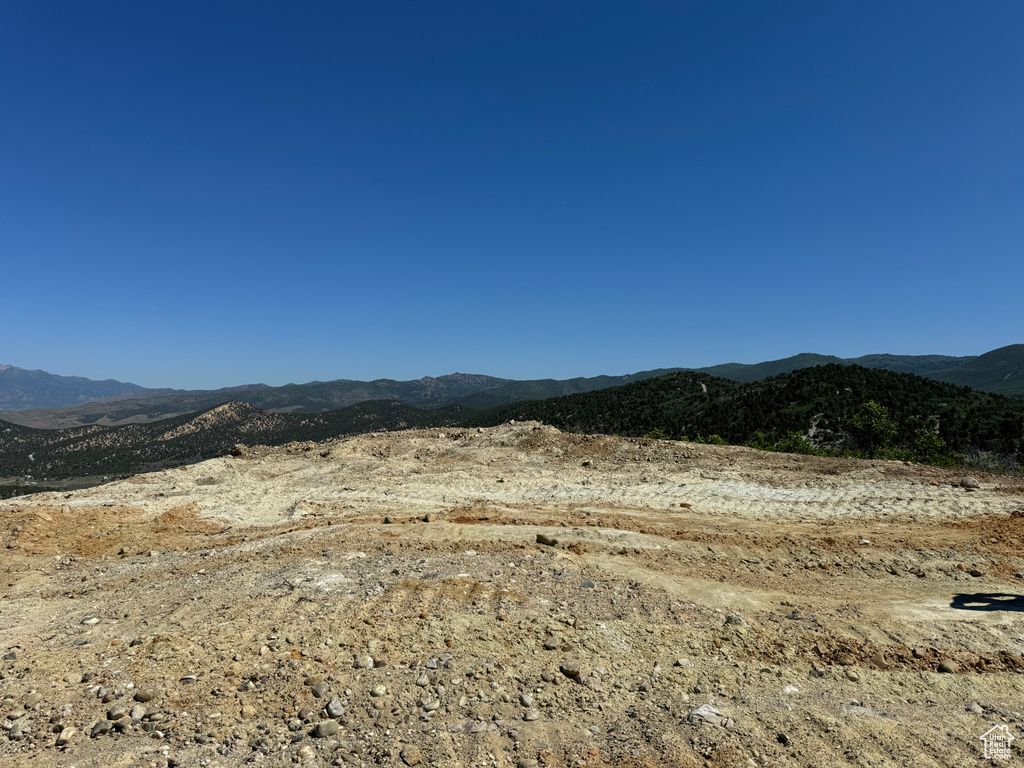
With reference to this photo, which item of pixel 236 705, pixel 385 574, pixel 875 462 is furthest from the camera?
pixel 875 462

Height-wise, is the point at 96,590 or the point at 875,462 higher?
the point at 875,462

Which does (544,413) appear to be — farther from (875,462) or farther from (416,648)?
(416,648)

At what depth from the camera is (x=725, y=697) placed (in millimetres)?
5129

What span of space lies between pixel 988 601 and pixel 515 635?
7507mm

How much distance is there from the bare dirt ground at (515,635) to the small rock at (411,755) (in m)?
0.02

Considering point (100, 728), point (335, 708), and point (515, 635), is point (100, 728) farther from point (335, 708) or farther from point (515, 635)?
point (515, 635)

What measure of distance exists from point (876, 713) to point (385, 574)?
6.88m

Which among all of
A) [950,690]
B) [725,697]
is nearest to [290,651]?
[725,697]

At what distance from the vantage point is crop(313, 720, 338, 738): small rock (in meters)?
4.42

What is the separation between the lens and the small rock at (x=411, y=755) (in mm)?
4164

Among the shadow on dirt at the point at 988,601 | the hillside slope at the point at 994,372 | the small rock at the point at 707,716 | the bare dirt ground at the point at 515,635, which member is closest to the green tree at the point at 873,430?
the bare dirt ground at the point at 515,635

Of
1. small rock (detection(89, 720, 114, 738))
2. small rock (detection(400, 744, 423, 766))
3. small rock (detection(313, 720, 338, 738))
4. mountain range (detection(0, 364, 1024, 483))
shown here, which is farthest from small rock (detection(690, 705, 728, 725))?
mountain range (detection(0, 364, 1024, 483))

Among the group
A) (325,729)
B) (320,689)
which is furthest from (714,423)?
(325,729)

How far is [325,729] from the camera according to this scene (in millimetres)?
4445
